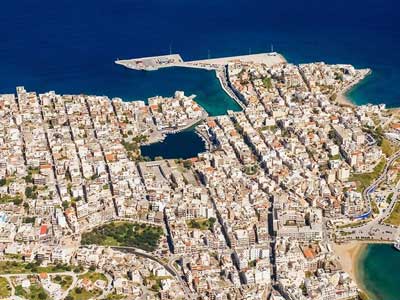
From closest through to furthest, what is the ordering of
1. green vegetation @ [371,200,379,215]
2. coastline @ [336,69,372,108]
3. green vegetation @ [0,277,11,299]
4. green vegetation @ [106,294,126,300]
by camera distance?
green vegetation @ [106,294,126,300]
green vegetation @ [0,277,11,299]
green vegetation @ [371,200,379,215]
coastline @ [336,69,372,108]

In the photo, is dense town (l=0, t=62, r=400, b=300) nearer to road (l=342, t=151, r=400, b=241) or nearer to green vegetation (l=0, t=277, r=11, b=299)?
A: green vegetation (l=0, t=277, r=11, b=299)

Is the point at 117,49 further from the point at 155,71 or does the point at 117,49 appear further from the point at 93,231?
the point at 93,231

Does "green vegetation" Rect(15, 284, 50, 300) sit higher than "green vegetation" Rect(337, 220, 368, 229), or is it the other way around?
"green vegetation" Rect(337, 220, 368, 229)

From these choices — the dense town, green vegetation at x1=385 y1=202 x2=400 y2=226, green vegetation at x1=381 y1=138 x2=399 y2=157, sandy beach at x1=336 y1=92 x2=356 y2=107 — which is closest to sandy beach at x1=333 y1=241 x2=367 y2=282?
the dense town

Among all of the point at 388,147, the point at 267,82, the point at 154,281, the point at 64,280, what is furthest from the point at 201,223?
the point at 267,82

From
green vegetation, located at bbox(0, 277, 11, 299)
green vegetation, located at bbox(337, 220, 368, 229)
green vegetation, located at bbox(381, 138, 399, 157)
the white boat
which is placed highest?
green vegetation, located at bbox(381, 138, 399, 157)

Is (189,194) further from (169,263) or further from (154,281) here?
(154,281)

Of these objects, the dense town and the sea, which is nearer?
the dense town
